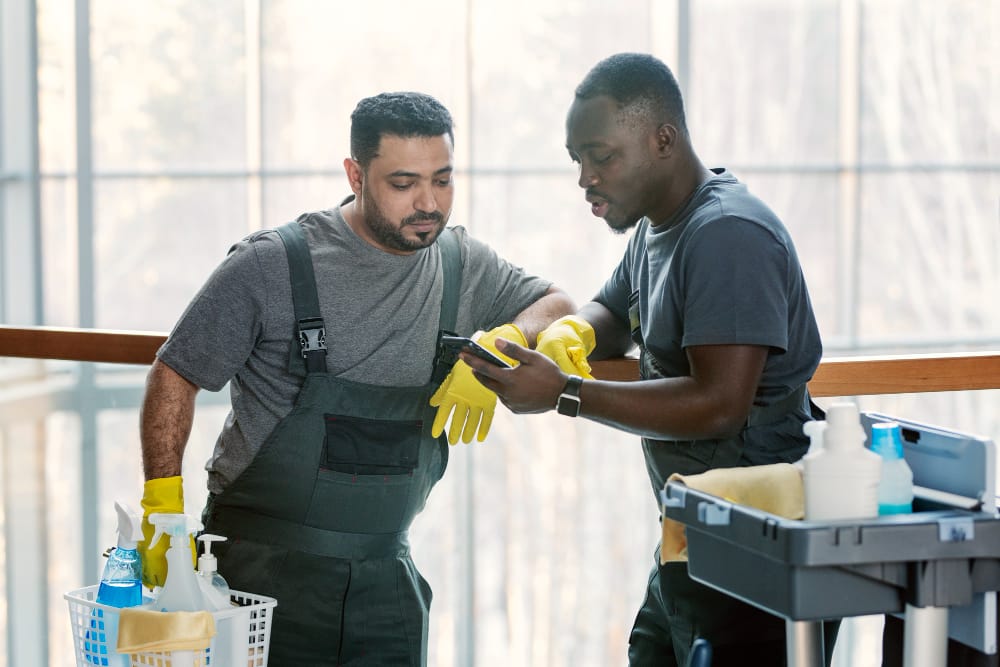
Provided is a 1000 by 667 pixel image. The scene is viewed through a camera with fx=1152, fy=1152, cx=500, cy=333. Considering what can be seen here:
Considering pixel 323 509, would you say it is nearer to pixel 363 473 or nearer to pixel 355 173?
pixel 363 473

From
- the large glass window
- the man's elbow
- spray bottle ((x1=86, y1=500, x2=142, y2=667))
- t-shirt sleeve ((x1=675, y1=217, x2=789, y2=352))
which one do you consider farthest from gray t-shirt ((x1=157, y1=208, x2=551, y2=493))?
the large glass window

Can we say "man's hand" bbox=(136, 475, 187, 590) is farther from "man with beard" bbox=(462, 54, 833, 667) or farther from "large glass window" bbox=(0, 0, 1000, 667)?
"large glass window" bbox=(0, 0, 1000, 667)

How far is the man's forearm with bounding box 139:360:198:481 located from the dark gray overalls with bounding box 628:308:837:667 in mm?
757

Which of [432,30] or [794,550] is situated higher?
[432,30]

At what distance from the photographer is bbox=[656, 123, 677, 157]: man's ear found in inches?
69.4

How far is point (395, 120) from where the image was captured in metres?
1.90

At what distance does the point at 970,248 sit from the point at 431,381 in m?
5.41

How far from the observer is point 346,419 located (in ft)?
6.15

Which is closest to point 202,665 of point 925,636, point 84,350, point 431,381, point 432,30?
point 431,381

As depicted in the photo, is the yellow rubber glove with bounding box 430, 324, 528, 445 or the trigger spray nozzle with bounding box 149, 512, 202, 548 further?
the yellow rubber glove with bounding box 430, 324, 528, 445

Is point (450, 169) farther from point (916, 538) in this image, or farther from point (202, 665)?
point (916, 538)

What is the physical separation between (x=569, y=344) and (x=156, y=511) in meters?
0.70

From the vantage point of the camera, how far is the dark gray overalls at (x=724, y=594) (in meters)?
1.69

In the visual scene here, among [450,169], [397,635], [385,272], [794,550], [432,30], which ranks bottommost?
[397,635]
